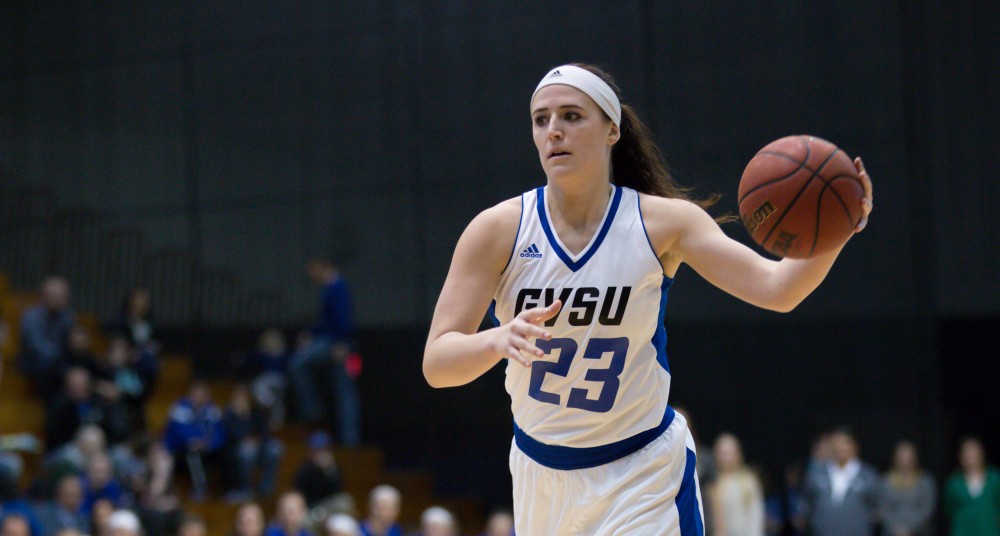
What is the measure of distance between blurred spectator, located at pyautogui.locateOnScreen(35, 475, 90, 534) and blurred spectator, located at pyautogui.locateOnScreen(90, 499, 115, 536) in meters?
0.10

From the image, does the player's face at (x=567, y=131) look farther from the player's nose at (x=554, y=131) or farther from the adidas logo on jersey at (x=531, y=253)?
the adidas logo on jersey at (x=531, y=253)

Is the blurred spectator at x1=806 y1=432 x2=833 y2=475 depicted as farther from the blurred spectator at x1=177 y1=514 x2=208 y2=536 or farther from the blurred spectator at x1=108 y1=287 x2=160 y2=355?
the blurred spectator at x1=108 y1=287 x2=160 y2=355

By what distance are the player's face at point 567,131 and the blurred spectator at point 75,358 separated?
9.88m

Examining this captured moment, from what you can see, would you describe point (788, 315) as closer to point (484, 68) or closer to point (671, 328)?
point (671, 328)

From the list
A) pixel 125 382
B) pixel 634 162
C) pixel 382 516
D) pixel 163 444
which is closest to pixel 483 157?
pixel 125 382

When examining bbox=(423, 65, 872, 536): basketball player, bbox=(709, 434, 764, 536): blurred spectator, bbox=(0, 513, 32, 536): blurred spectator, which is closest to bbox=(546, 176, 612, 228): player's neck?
bbox=(423, 65, 872, 536): basketball player

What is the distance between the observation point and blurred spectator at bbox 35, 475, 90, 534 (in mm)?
10383

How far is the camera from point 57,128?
1747cm

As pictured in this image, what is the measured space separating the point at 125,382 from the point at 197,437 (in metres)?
1.02

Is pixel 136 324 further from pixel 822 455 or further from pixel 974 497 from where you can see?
pixel 974 497

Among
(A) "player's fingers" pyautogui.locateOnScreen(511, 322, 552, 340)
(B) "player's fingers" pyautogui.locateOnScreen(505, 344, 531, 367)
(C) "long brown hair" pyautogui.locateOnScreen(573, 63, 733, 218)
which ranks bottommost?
(B) "player's fingers" pyautogui.locateOnScreen(505, 344, 531, 367)

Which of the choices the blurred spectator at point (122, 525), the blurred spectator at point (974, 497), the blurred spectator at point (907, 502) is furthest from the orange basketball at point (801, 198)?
the blurred spectator at point (907, 502)

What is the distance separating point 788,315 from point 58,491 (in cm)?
808

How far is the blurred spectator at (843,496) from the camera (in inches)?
472
